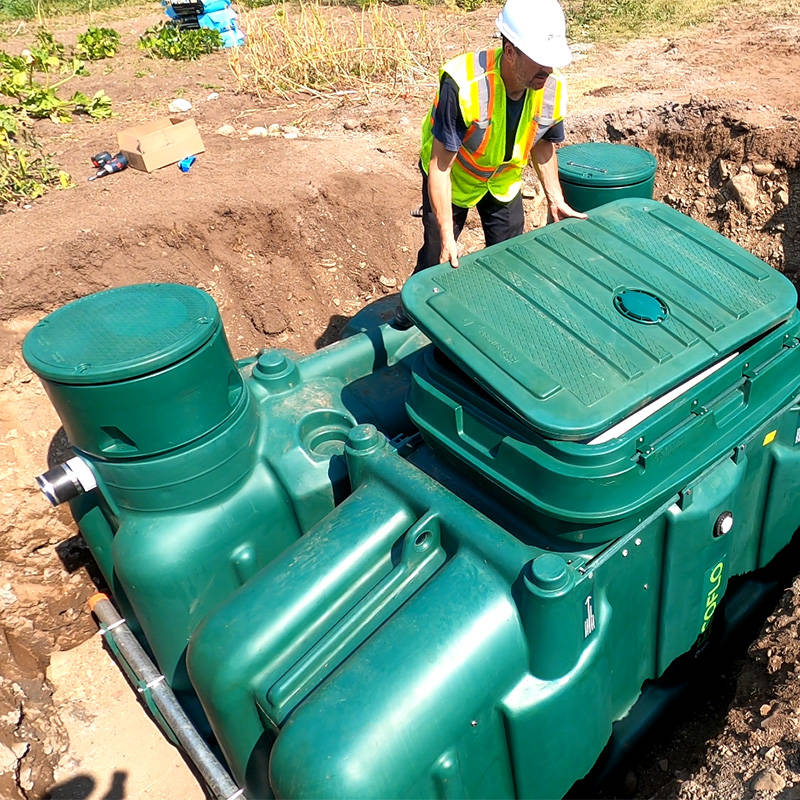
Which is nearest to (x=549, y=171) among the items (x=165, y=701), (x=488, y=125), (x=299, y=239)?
(x=488, y=125)

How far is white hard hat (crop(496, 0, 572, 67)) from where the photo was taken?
2.71 m

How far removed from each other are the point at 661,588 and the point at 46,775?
9.59 ft

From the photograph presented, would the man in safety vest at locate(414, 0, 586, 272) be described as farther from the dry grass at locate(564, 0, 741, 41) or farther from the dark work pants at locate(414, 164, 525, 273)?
the dry grass at locate(564, 0, 741, 41)

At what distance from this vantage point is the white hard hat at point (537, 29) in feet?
8.89

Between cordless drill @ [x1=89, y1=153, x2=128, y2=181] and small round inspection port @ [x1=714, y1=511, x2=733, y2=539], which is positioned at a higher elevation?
cordless drill @ [x1=89, y1=153, x2=128, y2=181]

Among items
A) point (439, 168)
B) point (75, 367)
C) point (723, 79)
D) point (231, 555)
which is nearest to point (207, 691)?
point (231, 555)

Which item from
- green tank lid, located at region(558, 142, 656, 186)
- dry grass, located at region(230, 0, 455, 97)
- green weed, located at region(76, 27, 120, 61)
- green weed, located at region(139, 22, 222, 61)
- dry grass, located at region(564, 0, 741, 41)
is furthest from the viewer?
dry grass, located at region(564, 0, 741, 41)

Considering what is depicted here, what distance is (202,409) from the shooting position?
265 cm

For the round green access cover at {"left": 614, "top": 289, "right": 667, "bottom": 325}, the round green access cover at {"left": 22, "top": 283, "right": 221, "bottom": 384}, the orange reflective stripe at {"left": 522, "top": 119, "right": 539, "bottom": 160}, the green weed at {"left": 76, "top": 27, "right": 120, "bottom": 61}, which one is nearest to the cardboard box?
the round green access cover at {"left": 22, "top": 283, "right": 221, "bottom": 384}

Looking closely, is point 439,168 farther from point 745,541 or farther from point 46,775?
point 46,775

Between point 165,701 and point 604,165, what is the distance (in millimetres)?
3363

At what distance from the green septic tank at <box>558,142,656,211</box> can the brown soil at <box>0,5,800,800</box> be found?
182cm

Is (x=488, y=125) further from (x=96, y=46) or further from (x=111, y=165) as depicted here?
(x=96, y=46)

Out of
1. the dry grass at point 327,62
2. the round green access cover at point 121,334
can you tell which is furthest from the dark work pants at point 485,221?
the dry grass at point 327,62
